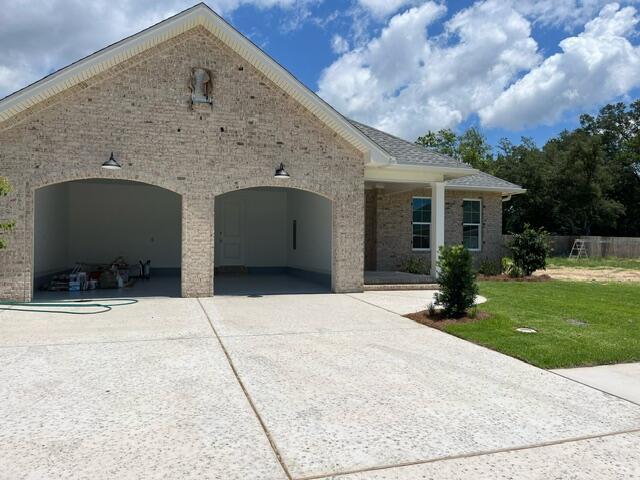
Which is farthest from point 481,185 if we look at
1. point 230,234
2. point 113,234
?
point 113,234

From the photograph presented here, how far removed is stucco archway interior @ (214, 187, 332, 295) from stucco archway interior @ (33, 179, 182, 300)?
175 centimetres

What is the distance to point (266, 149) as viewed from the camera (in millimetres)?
12219

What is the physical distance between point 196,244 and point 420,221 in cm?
1014

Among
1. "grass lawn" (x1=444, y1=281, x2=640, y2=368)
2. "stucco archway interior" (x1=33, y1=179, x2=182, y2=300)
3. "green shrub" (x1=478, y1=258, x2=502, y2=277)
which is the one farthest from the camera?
"green shrub" (x1=478, y1=258, x2=502, y2=277)

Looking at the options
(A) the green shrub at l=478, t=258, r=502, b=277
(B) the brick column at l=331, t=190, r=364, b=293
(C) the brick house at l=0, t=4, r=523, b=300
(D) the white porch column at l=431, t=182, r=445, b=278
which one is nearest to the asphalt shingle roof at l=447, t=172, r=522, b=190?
(A) the green shrub at l=478, t=258, r=502, b=277

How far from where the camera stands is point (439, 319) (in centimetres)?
912

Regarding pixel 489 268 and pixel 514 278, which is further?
pixel 489 268

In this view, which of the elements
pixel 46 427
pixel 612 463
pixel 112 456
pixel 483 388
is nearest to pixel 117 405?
pixel 46 427

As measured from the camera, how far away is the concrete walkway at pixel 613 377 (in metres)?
5.24

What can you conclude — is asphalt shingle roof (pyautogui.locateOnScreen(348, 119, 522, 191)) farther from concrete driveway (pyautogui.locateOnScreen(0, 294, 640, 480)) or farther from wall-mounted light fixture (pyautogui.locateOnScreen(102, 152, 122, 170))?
concrete driveway (pyautogui.locateOnScreen(0, 294, 640, 480))

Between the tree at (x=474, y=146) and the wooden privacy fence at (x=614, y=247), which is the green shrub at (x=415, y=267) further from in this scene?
the tree at (x=474, y=146)

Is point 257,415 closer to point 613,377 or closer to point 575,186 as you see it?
point 613,377

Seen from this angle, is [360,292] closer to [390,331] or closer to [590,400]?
[390,331]

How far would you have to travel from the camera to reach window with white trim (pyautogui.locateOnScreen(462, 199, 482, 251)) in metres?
20.3
